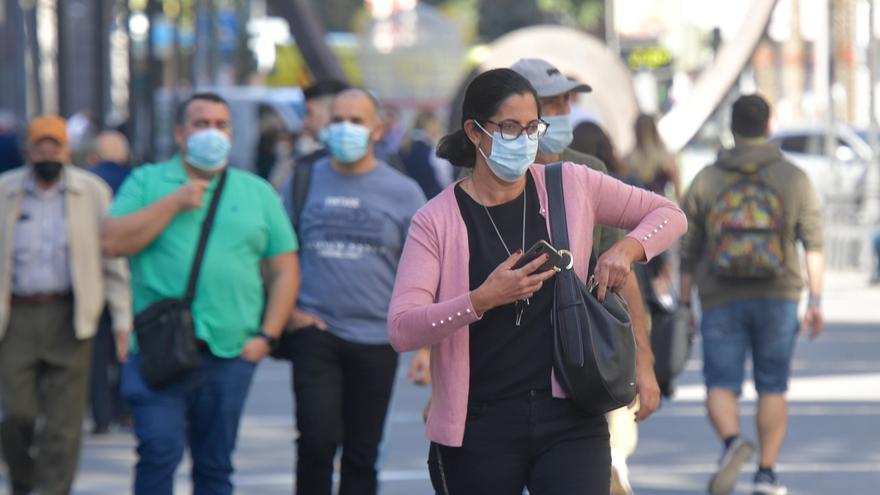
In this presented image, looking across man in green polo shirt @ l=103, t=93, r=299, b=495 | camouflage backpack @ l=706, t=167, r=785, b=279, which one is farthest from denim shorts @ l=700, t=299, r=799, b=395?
man in green polo shirt @ l=103, t=93, r=299, b=495

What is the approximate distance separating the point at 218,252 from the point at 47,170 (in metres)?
1.88

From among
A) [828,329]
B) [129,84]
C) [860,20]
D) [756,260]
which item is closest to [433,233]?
[756,260]

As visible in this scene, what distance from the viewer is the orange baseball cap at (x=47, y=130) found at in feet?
31.0

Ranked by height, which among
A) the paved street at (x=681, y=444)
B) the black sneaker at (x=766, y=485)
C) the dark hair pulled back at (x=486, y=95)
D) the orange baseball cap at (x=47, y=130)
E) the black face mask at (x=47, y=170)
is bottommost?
the paved street at (x=681, y=444)

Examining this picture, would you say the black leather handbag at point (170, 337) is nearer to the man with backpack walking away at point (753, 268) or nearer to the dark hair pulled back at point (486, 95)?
the dark hair pulled back at point (486, 95)

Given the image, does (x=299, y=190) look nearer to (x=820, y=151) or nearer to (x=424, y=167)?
(x=424, y=167)

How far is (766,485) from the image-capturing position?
31.6 feet

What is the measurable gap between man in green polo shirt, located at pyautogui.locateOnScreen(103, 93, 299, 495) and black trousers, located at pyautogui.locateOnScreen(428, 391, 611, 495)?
2.36 m

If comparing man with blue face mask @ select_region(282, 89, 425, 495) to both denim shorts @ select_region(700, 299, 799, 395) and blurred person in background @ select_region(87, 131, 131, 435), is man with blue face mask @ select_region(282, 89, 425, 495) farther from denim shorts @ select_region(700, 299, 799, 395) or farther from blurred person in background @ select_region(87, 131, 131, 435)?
blurred person in background @ select_region(87, 131, 131, 435)

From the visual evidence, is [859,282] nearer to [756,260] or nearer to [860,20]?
[860,20]

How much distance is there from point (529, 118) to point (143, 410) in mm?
2694

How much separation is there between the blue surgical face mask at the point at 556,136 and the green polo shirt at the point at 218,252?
149 centimetres

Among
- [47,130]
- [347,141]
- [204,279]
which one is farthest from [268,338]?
[47,130]

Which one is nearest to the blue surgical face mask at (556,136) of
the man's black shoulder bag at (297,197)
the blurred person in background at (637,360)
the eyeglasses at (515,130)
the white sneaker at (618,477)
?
the blurred person in background at (637,360)
